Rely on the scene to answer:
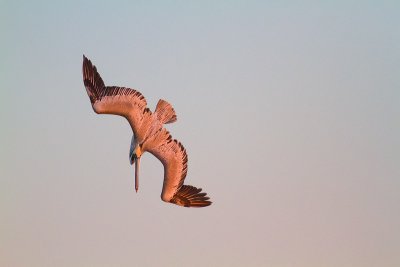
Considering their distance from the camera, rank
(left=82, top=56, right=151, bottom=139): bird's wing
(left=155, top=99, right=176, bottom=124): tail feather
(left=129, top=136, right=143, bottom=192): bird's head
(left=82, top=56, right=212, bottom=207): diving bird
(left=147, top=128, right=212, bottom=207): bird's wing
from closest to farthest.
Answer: (left=82, top=56, right=151, bottom=139): bird's wing → (left=82, top=56, right=212, bottom=207): diving bird → (left=155, top=99, right=176, bottom=124): tail feather → (left=129, top=136, right=143, bottom=192): bird's head → (left=147, top=128, right=212, bottom=207): bird's wing

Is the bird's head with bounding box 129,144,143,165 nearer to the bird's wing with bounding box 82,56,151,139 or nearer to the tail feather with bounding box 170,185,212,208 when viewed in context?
the bird's wing with bounding box 82,56,151,139

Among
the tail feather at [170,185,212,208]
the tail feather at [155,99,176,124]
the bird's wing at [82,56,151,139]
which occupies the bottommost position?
the tail feather at [170,185,212,208]

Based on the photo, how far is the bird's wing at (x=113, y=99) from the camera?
37625mm

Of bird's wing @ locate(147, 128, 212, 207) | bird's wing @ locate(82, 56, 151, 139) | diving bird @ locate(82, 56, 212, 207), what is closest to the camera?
bird's wing @ locate(82, 56, 151, 139)

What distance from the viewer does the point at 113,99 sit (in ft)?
126

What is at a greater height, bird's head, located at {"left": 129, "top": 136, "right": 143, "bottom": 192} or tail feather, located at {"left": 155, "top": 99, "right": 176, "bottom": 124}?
tail feather, located at {"left": 155, "top": 99, "right": 176, "bottom": 124}

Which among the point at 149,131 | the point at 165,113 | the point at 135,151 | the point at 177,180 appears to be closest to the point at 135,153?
the point at 135,151

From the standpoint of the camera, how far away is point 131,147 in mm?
40125

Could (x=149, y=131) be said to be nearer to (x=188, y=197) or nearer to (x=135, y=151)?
(x=135, y=151)

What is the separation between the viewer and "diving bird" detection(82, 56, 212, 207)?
3809 centimetres

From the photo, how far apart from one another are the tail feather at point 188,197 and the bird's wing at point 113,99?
156 inches

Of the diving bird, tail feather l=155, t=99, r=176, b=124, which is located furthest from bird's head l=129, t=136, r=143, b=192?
tail feather l=155, t=99, r=176, b=124

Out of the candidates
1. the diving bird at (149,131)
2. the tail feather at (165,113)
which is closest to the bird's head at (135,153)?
the diving bird at (149,131)

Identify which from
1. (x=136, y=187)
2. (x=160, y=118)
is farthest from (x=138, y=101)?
(x=136, y=187)
